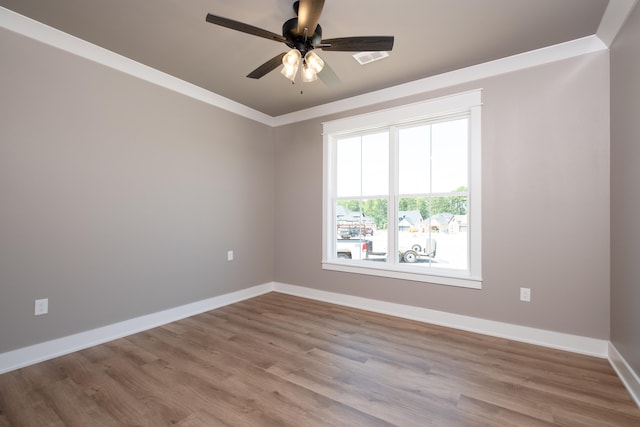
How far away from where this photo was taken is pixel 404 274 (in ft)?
11.3

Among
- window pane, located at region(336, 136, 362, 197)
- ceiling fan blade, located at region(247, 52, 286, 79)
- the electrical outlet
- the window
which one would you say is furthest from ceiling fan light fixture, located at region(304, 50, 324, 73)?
the electrical outlet

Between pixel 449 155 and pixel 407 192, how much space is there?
625 mm

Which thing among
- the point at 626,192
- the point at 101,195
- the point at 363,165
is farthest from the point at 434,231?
the point at 101,195

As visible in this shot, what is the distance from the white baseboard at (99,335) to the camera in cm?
227

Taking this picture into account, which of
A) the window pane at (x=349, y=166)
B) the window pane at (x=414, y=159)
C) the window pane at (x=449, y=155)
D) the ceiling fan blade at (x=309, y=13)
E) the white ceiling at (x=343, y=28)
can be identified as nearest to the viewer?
the ceiling fan blade at (x=309, y=13)

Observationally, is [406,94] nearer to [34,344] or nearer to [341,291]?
[341,291]

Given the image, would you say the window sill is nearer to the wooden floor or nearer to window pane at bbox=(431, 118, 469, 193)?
the wooden floor

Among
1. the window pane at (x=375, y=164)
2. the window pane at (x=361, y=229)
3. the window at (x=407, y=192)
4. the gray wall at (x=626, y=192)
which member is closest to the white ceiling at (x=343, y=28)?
the gray wall at (x=626, y=192)

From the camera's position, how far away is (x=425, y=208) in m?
3.42

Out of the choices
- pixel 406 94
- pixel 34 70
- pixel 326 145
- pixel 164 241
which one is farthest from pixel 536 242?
pixel 34 70

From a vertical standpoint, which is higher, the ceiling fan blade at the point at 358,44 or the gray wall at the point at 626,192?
the ceiling fan blade at the point at 358,44

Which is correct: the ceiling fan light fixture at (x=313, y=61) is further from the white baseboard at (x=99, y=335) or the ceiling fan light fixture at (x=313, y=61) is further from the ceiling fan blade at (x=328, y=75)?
the white baseboard at (x=99, y=335)

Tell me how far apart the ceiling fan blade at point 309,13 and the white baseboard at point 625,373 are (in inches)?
121

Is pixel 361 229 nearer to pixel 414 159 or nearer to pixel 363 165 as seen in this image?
pixel 363 165
